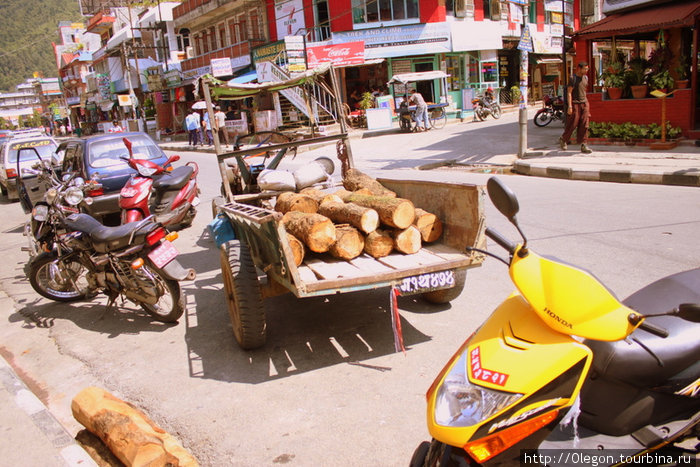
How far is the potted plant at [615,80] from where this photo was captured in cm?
1325

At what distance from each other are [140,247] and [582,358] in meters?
4.13

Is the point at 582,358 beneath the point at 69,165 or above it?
beneath

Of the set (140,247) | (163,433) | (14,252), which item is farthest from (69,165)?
(163,433)

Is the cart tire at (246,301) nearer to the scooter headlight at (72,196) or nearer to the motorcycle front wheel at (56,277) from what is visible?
the motorcycle front wheel at (56,277)

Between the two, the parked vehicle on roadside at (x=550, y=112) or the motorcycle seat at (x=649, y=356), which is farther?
the parked vehicle on roadside at (x=550, y=112)

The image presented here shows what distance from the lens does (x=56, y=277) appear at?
18.9 ft

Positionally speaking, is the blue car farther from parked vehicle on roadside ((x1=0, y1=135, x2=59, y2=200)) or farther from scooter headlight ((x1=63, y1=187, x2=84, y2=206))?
parked vehicle on roadside ((x1=0, y1=135, x2=59, y2=200))

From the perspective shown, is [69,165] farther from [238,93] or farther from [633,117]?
[633,117]

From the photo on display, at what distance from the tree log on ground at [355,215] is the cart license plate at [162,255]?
148 cm

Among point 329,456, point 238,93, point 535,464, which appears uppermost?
point 238,93

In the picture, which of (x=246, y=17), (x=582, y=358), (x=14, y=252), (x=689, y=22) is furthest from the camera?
(x=246, y=17)

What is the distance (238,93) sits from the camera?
20.7 feet

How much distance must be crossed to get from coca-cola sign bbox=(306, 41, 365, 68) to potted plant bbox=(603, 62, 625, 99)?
530 inches

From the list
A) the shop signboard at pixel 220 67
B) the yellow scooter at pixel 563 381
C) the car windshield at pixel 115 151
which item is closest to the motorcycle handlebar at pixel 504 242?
the yellow scooter at pixel 563 381
